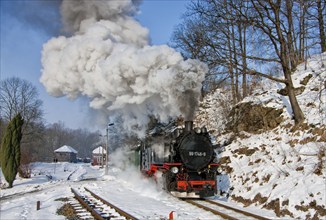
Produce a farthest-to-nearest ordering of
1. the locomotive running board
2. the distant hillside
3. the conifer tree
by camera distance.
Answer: the conifer tree → the locomotive running board → the distant hillside

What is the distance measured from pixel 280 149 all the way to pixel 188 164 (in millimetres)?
3512

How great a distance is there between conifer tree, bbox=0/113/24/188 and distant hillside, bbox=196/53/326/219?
600 inches

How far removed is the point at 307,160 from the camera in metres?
10.5

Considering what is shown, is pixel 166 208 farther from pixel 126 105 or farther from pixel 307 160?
pixel 126 105

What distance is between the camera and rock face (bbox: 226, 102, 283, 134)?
1553cm

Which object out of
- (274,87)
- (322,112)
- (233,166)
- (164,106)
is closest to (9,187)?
(164,106)

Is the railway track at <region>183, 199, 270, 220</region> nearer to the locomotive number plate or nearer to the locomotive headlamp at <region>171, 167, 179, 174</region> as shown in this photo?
the locomotive headlamp at <region>171, 167, 179, 174</region>

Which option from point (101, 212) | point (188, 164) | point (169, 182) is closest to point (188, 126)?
point (188, 164)

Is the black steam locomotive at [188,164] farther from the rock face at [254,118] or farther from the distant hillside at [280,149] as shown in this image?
the rock face at [254,118]

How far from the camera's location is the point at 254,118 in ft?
54.3

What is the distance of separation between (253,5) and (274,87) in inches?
225

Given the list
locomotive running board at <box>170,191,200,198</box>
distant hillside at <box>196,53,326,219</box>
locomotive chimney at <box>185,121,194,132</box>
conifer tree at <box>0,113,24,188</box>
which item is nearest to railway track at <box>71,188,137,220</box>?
locomotive running board at <box>170,191,200,198</box>

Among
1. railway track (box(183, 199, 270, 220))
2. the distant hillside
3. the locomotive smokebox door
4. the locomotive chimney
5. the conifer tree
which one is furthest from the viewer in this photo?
the conifer tree

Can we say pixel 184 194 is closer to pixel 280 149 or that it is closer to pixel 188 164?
pixel 188 164
